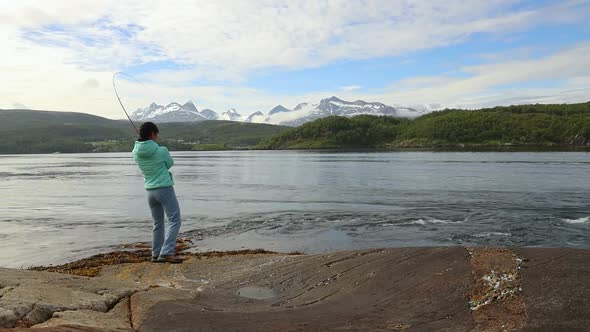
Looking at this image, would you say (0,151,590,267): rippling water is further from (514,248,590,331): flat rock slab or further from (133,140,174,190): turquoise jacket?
(514,248,590,331): flat rock slab

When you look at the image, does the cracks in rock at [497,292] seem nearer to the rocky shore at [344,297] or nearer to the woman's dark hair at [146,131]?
the rocky shore at [344,297]

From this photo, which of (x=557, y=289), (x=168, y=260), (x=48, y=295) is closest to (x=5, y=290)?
(x=48, y=295)

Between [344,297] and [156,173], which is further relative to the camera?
[156,173]

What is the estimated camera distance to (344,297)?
8742 millimetres

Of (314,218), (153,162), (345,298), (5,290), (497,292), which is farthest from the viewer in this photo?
(314,218)

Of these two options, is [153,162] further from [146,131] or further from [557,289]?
[557,289]

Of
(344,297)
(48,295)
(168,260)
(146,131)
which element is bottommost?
(168,260)

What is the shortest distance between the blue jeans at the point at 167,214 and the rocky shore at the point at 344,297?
138 centimetres

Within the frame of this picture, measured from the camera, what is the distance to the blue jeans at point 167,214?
39.6 feet

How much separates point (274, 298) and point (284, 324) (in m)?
2.39

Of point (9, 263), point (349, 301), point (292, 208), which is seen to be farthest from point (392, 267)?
point (292, 208)

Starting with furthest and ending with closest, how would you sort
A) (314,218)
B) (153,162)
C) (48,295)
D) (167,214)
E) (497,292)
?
1. (314,218)
2. (167,214)
3. (153,162)
4. (48,295)
5. (497,292)

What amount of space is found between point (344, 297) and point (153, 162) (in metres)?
6.11

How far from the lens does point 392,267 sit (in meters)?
9.82
